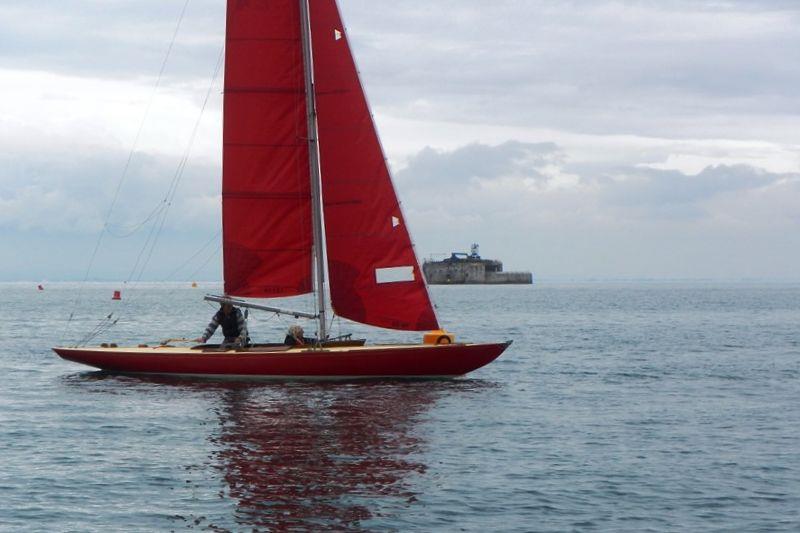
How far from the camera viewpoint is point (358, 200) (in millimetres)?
32125

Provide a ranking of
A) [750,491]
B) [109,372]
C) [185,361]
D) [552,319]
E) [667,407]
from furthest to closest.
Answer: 1. [552,319]
2. [109,372]
3. [185,361]
4. [667,407]
5. [750,491]

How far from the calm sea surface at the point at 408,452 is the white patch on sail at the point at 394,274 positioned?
10.2 feet

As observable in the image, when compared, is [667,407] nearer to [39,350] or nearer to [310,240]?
[310,240]

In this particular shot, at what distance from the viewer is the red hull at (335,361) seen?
3091 cm

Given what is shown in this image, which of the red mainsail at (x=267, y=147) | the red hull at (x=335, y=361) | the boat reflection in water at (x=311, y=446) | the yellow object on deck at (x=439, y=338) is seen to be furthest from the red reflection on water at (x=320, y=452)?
the red mainsail at (x=267, y=147)

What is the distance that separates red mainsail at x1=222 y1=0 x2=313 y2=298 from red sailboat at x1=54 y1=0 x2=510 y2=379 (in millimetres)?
30

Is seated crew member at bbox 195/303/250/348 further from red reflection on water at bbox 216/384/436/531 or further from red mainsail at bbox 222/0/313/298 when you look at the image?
red reflection on water at bbox 216/384/436/531

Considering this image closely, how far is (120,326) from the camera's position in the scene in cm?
7312

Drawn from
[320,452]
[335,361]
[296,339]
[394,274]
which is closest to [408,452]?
[320,452]

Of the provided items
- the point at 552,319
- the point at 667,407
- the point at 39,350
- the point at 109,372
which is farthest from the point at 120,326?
the point at 667,407

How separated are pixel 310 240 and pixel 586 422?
10553mm

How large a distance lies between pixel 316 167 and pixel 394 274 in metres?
3.95

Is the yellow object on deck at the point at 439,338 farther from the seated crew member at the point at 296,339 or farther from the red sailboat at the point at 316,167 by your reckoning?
the seated crew member at the point at 296,339

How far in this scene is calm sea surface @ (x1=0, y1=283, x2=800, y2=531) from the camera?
16.9 metres
